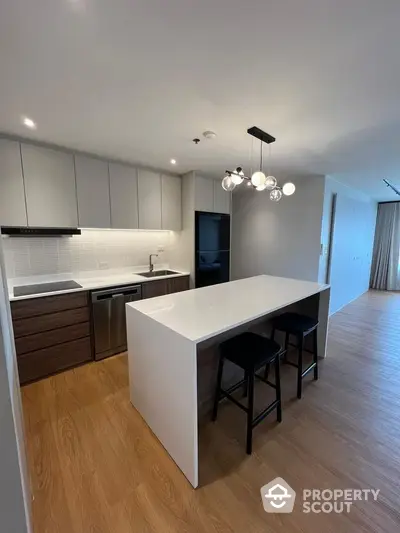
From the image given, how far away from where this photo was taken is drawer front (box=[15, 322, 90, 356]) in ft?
7.48

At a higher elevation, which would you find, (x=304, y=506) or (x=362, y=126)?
(x=362, y=126)

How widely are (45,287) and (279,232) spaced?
366cm

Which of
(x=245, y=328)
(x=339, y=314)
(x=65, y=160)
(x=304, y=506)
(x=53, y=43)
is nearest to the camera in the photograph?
(x=53, y=43)

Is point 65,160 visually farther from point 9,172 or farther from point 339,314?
point 339,314

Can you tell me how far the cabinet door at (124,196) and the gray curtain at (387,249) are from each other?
21.5 feet

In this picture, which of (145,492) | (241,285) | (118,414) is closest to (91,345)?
(118,414)

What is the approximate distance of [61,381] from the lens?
2410mm

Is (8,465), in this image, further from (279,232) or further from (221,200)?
(279,232)

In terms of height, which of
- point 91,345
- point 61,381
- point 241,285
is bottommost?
point 61,381

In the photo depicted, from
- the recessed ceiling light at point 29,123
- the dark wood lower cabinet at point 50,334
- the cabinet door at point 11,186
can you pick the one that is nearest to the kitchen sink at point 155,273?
the dark wood lower cabinet at point 50,334

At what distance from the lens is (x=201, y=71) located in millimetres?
1367

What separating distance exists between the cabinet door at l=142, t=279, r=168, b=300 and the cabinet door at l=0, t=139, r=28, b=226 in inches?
59.7

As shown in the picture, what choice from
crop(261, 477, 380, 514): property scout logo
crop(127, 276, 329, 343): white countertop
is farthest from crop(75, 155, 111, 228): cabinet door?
crop(261, 477, 380, 514): property scout logo

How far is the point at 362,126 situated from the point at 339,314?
345 centimetres
